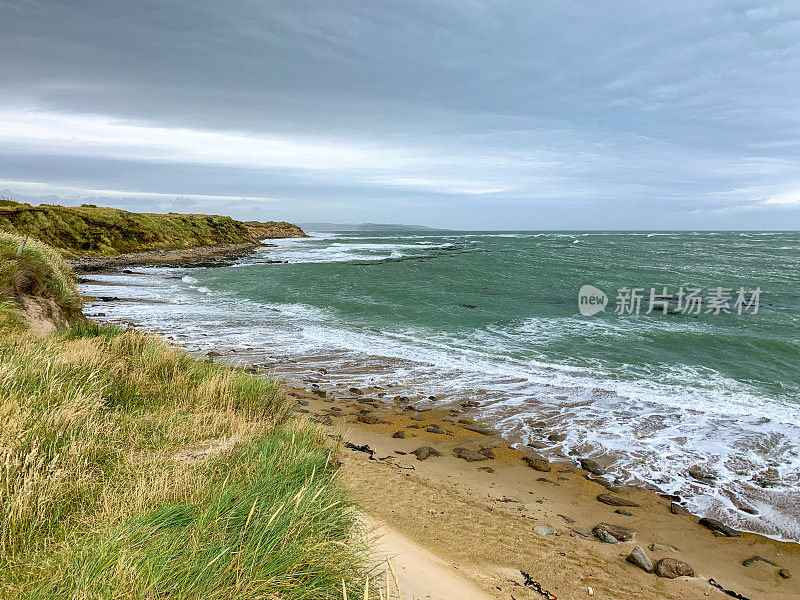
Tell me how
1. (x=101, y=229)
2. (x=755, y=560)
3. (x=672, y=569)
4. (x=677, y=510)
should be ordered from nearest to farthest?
(x=672, y=569)
(x=755, y=560)
(x=677, y=510)
(x=101, y=229)

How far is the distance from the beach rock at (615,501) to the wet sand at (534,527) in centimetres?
8

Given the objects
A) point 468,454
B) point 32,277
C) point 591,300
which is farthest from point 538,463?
point 591,300

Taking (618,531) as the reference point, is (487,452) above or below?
below

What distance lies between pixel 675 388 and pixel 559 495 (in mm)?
7790

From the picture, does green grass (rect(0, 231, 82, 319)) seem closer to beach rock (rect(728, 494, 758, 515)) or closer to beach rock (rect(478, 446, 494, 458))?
beach rock (rect(478, 446, 494, 458))

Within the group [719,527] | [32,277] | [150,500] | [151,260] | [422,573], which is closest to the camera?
[150,500]

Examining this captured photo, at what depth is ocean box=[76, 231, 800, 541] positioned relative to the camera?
909 cm

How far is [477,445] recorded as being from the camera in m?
9.30

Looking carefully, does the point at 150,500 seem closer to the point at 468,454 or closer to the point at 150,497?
the point at 150,497

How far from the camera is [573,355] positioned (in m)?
16.2

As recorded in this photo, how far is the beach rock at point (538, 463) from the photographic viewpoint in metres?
8.41

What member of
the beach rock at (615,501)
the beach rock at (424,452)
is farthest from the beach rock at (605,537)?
the beach rock at (424,452)

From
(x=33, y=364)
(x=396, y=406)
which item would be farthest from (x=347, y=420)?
(x=33, y=364)

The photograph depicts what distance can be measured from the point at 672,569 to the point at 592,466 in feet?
9.90
